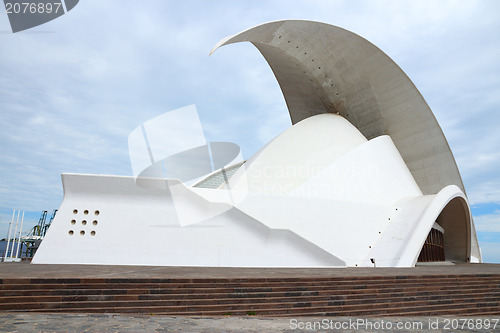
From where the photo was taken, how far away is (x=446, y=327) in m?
4.49

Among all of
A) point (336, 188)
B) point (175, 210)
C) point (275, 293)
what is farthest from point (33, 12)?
point (336, 188)

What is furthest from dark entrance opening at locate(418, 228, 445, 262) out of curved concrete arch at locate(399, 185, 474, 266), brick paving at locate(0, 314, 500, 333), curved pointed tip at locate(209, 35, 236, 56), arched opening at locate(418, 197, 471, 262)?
curved pointed tip at locate(209, 35, 236, 56)

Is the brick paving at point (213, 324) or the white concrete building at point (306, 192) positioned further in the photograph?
the white concrete building at point (306, 192)

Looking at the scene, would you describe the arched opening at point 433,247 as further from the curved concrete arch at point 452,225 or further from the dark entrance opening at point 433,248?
the curved concrete arch at point 452,225

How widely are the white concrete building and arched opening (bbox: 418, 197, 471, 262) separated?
0.19ft

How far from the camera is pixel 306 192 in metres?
11.6

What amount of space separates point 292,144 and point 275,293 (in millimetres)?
8767

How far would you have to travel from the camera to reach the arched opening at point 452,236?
14531 mm

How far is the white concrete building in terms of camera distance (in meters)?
9.02

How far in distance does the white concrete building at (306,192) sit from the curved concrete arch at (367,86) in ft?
0.16

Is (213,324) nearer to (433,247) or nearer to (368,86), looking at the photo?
(433,247)

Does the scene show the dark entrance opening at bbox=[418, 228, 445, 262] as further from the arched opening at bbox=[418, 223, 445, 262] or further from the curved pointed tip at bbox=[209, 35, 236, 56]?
the curved pointed tip at bbox=[209, 35, 236, 56]

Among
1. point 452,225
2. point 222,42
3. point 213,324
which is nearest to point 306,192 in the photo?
point 222,42

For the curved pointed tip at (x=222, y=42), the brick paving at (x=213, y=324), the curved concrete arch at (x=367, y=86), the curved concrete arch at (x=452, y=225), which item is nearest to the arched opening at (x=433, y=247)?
the curved concrete arch at (x=452, y=225)
